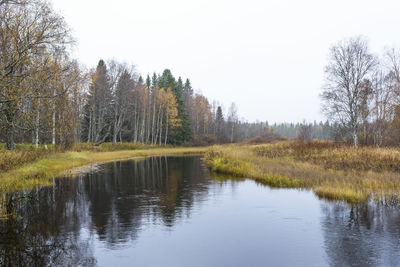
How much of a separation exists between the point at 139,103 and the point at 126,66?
11323 mm

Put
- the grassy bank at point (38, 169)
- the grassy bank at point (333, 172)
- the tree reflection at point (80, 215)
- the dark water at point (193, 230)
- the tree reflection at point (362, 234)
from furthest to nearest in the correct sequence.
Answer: the grassy bank at point (38, 169)
the grassy bank at point (333, 172)
the tree reflection at point (80, 215)
the dark water at point (193, 230)
the tree reflection at point (362, 234)

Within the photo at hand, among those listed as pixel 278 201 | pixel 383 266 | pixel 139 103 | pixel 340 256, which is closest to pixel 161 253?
pixel 340 256

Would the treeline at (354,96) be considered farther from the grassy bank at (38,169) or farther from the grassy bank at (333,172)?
the grassy bank at (38,169)

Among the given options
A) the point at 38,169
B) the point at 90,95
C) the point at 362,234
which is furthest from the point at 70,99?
the point at 362,234

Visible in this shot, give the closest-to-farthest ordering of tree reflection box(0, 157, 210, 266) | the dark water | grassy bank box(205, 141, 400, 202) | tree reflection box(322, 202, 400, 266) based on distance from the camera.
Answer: tree reflection box(322, 202, 400, 266) → the dark water → tree reflection box(0, 157, 210, 266) → grassy bank box(205, 141, 400, 202)

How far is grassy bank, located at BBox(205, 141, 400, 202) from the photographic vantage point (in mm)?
14430

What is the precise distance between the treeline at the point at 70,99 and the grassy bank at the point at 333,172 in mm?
13975

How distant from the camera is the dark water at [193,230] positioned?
7535 millimetres

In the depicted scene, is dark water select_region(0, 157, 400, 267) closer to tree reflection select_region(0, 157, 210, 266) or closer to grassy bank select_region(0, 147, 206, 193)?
tree reflection select_region(0, 157, 210, 266)

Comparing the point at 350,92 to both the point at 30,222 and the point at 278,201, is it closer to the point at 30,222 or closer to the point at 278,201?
the point at 278,201

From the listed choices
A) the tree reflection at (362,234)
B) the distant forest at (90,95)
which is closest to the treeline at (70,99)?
the distant forest at (90,95)

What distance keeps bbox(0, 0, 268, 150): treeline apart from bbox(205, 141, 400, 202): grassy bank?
14.0 metres

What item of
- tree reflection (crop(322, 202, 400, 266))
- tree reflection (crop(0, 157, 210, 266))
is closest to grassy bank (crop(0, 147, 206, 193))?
tree reflection (crop(0, 157, 210, 266))

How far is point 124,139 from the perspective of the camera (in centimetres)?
6359
